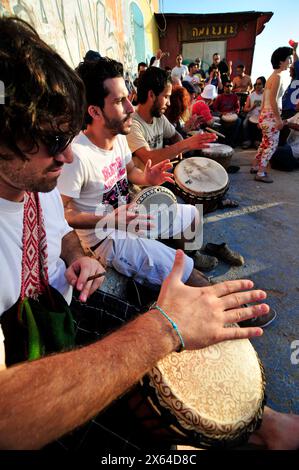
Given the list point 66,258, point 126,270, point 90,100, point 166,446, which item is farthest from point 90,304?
point 90,100

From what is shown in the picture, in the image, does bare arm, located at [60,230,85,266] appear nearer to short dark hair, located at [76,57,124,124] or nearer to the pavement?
short dark hair, located at [76,57,124,124]

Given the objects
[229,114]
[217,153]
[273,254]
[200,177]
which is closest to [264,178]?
[217,153]

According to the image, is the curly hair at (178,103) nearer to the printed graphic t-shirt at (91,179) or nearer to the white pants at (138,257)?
the printed graphic t-shirt at (91,179)

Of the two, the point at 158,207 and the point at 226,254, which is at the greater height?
the point at 158,207

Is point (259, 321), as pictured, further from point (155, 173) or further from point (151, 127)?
point (151, 127)

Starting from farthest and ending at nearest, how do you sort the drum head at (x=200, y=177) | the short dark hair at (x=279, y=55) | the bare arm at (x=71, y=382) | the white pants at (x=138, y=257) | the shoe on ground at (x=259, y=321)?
the short dark hair at (x=279, y=55) → the drum head at (x=200, y=177) → the shoe on ground at (x=259, y=321) → the white pants at (x=138, y=257) → the bare arm at (x=71, y=382)

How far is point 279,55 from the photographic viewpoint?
3.87 m

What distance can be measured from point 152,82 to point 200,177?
43.2 inches

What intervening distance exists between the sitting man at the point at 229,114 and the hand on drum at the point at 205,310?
6230mm

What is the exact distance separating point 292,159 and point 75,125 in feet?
15.9

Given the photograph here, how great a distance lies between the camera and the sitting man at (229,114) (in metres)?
6.32

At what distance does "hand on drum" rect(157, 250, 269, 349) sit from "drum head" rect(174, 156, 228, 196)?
200cm

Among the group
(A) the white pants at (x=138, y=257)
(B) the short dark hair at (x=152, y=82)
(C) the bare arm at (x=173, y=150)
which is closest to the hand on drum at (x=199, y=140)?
(C) the bare arm at (x=173, y=150)

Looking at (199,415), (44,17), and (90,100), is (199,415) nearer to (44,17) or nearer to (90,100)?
(90,100)
